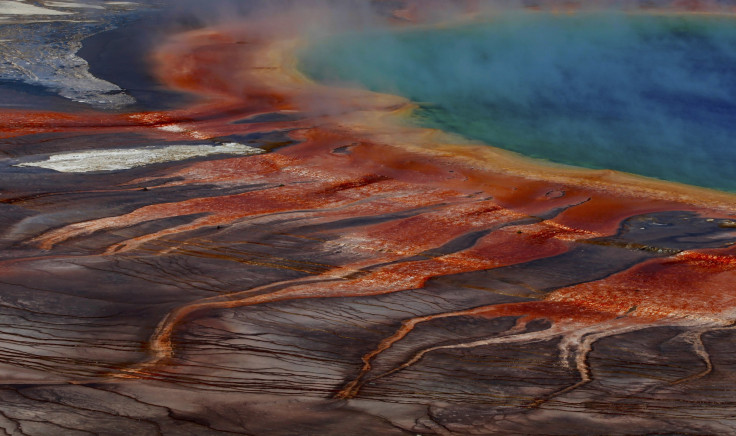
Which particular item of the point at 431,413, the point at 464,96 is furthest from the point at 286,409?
the point at 464,96

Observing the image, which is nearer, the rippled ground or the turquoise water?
the rippled ground

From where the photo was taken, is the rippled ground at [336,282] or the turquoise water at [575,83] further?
the turquoise water at [575,83]

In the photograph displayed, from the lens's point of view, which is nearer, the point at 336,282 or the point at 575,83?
the point at 336,282

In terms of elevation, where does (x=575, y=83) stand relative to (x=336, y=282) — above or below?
above

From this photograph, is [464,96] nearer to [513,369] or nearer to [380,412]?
[513,369]
